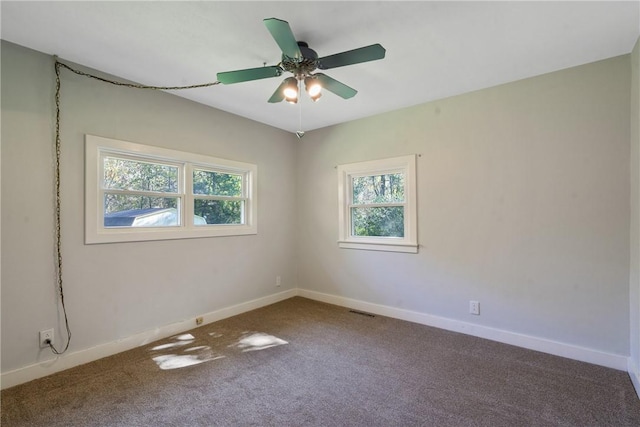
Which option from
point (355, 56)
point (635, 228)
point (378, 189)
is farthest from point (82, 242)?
point (635, 228)

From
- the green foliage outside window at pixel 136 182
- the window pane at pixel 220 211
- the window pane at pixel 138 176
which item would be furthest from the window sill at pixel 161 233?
the window pane at pixel 138 176

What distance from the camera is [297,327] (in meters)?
3.42

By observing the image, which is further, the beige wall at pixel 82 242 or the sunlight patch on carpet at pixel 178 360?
the sunlight patch on carpet at pixel 178 360

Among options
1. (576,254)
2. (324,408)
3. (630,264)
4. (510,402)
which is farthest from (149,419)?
(630,264)

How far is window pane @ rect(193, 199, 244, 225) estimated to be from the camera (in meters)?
3.57

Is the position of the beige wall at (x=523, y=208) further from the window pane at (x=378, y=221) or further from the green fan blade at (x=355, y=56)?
the green fan blade at (x=355, y=56)

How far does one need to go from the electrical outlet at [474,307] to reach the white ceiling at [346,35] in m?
2.23

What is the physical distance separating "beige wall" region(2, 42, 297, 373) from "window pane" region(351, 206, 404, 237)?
5.10ft

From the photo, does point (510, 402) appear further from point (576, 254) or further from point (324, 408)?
point (576, 254)

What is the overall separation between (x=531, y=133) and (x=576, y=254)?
116 centimetres

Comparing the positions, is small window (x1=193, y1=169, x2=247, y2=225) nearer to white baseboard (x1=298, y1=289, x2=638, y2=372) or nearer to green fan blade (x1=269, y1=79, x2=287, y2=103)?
green fan blade (x1=269, y1=79, x2=287, y2=103)

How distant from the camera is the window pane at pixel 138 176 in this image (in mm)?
2834

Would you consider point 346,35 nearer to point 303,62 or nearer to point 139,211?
point 303,62

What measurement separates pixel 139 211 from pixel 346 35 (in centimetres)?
253
